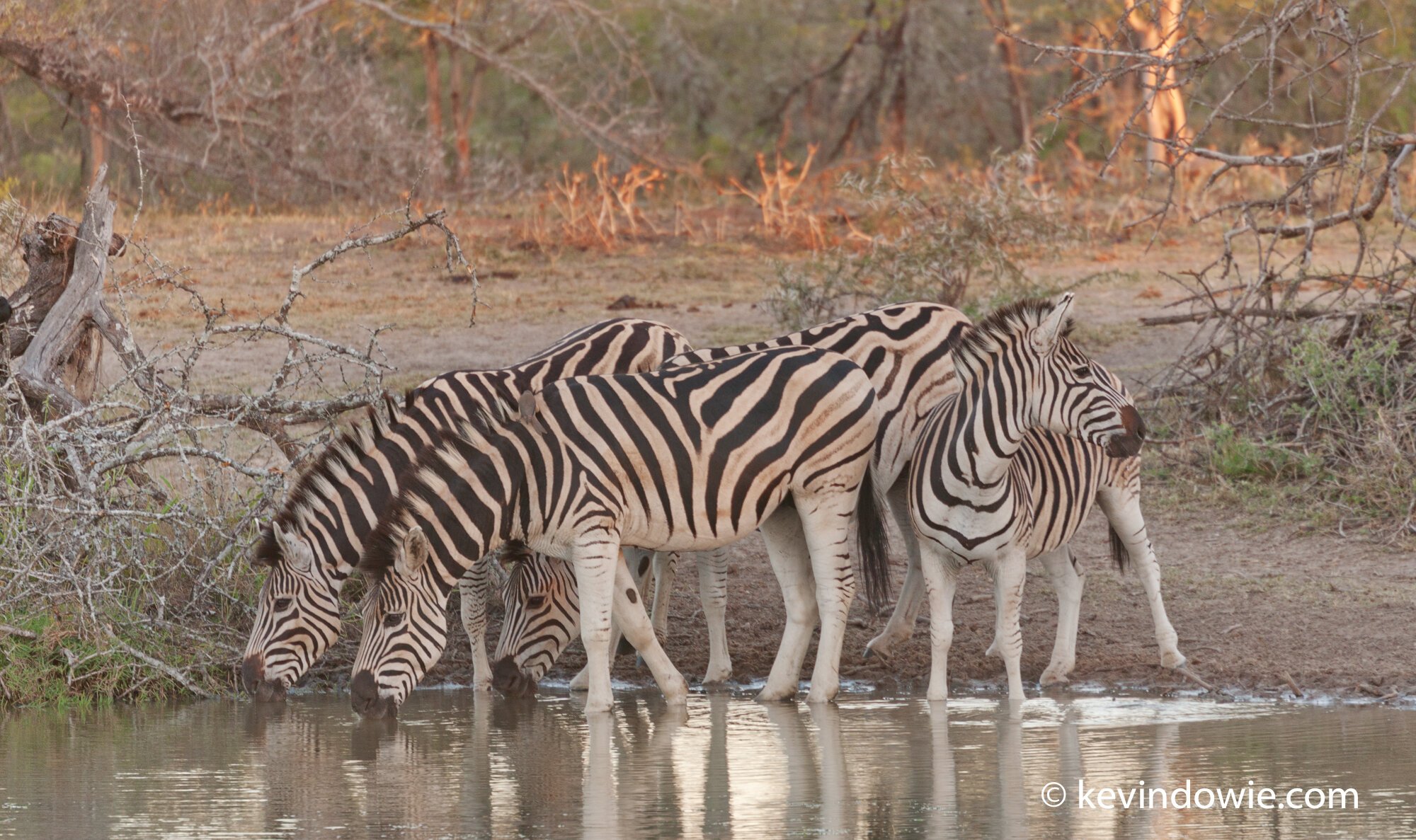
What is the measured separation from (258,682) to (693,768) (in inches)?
73.3

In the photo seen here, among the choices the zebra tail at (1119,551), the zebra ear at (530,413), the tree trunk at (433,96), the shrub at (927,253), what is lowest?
the zebra tail at (1119,551)

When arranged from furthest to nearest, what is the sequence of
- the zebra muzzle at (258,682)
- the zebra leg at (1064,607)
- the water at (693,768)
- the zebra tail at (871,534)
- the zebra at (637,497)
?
the zebra tail at (871,534), the zebra leg at (1064,607), the zebra muzzle at (258,682), the zebra at (637,497), the water at (693,768)

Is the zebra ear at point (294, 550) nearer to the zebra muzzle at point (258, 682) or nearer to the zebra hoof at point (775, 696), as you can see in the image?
the zebra muzzle at point (258, 682)

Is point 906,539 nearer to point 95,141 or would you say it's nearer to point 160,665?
point 160,665

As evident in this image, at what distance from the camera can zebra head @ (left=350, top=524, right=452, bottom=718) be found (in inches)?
247

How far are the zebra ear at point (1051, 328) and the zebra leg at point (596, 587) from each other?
1626 mm

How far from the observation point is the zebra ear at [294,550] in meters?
6.31

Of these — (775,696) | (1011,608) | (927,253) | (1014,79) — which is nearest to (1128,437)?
(1011,608)

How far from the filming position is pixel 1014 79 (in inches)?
948

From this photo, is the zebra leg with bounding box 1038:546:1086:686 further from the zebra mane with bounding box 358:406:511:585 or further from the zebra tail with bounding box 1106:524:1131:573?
the zebra mane with bounding box 358:406:511:585

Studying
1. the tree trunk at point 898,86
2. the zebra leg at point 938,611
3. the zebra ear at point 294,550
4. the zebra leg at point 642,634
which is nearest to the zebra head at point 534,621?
the zebra leg at point 642,634

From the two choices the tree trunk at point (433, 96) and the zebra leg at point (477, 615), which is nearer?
the zebra leg at point (477, 615)

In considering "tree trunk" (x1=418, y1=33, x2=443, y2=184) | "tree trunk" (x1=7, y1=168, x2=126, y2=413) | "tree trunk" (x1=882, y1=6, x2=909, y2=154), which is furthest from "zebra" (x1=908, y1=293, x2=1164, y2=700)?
"tree trunk" (x1=882, y1=6, x2=909, y2=154)

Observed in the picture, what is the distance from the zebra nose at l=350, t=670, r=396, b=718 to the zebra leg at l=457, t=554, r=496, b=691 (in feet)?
2.36
